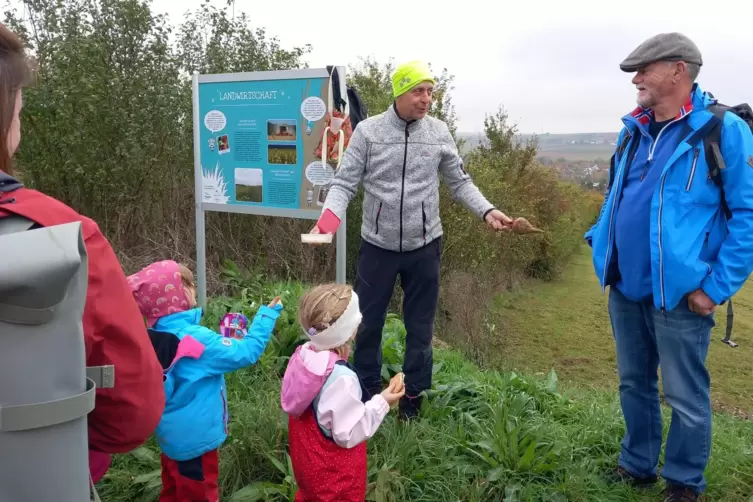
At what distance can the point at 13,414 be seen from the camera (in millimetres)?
1034

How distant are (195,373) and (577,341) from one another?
14.4 m

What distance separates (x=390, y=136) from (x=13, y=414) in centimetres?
249

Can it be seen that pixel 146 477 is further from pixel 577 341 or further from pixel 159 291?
pixel 577 341

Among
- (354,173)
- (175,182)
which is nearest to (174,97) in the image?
(175,182)

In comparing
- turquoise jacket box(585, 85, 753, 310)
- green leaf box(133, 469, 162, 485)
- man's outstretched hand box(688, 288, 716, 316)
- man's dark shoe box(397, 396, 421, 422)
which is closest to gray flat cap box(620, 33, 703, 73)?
turquoise jacket box(585, 85, 753, 310)

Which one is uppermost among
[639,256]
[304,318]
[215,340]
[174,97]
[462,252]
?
[174,97]

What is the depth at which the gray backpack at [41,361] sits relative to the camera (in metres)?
0.99

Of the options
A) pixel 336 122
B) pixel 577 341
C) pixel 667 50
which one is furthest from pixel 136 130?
pixel 577 341

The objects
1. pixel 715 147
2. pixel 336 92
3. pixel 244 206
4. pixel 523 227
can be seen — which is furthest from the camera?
pixel 244 206

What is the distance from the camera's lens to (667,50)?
8.36 ft

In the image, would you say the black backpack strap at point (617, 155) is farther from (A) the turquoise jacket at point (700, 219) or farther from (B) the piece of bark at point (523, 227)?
(B) the piece of bark at point (523, 227)

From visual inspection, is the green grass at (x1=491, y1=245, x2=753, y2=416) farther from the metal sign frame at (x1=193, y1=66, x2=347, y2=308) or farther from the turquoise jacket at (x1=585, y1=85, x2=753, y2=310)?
A: the turquoise jacket at (x1=585, y1=85, x2=753, y2=310)

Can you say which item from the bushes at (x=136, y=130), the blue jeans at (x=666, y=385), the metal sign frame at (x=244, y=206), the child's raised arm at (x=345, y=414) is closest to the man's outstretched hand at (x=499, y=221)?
the blue jeans at (x=666, y=385)

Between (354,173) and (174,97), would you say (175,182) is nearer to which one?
(174,97)
